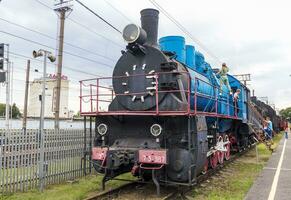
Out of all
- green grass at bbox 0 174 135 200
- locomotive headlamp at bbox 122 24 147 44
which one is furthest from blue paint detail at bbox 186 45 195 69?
green grass at bbox 0 174 135 200

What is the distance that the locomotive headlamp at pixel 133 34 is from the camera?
8.95m

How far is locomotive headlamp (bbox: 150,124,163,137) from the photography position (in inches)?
343

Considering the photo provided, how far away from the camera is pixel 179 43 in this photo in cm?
1054

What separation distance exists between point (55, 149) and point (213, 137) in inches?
193

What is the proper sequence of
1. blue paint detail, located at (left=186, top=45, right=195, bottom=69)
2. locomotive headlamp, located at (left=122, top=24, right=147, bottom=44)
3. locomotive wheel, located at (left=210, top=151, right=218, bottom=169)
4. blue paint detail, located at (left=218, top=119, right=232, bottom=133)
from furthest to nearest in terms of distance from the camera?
blue paint detail, located at (left=218, top=119, right=232, bottom=133) → locomotive wheel, located at (left=210, top=151, right=218, bottom=169) → blue paint detail, located at (left=186, top=45, right=195, bottom=69) → locomotive headlamp, located at (left=122, top=24, right=147, bottom=44)

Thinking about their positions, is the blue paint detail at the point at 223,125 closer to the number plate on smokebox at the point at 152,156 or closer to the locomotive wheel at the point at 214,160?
the locomotive wheel at the point at 214,160

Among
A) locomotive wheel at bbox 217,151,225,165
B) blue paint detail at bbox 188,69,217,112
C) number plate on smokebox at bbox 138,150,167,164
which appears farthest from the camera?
locomotive wheel at bbox 217,151,225,165

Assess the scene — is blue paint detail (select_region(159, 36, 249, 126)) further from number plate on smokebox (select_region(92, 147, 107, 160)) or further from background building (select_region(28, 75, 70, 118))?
background building (select_region(28, 75, 70, 118))

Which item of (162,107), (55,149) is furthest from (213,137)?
→ (55,149)

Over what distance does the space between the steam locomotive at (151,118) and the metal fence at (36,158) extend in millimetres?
1448

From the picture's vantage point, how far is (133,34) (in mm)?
9016

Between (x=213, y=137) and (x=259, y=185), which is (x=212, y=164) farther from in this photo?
(x=259, y=185)

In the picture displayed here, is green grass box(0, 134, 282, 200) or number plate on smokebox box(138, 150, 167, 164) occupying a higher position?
number plate on smokebox box(138, 150, 167, 164)

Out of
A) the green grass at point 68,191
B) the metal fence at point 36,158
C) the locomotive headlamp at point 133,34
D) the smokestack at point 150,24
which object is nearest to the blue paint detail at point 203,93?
the smokestack at point 150,24
